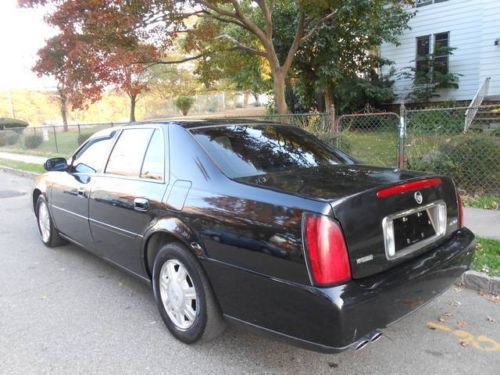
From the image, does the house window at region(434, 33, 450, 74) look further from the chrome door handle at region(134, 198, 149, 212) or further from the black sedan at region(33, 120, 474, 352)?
the chrome door handle at region(134, 198, 149, 212)

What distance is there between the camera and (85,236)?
4535mm

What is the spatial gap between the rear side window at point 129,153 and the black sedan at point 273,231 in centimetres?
2

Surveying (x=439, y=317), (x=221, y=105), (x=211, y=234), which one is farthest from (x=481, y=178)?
(x=221, y=105)

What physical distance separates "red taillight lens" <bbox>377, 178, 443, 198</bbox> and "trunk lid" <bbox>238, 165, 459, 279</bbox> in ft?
0.05

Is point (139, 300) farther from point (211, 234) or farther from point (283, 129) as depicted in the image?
point (283, 129)

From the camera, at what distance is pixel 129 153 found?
4012mm

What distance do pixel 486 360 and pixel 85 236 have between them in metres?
3.67

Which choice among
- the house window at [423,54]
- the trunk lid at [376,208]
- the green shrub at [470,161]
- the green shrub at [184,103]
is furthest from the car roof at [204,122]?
the green shrub at [184,103]

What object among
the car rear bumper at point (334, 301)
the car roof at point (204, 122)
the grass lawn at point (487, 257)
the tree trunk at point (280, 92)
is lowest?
the grass lawn at point (487, 257)

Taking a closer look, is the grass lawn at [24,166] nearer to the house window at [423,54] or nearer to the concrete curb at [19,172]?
the concrete curb at [19,172]

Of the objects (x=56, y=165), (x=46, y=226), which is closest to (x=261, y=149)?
(x=56, y=165)

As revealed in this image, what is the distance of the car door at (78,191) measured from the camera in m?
4.44

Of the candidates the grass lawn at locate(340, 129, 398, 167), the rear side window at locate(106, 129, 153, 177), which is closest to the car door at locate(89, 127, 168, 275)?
the rear side window at locate(106, 129, 153, 177)

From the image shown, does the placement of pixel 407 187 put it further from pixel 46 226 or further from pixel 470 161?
pixel 470 161
